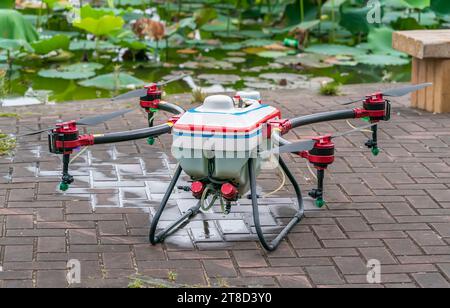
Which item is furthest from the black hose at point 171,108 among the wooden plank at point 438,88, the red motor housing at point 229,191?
the wooden plank at point 438,88

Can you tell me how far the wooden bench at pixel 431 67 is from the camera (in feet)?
22.2

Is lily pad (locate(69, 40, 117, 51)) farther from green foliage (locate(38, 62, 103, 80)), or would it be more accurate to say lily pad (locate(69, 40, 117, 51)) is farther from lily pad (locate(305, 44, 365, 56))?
lily pad (locate(305, 44, 365, 56))

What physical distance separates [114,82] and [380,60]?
267cm

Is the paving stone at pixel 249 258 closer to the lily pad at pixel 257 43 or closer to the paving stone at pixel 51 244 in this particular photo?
the paving stone at pixel 51 244

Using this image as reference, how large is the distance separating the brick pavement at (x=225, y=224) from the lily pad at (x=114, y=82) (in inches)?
79.6

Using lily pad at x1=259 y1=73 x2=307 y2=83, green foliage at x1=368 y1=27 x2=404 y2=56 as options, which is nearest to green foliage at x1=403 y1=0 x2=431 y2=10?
green foliage at x1=368 y1=27 x2=404 y2=56

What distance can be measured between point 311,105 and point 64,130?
3.36 meters

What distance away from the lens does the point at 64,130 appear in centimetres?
404

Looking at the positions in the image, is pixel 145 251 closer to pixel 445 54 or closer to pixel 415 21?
pixel 445 54

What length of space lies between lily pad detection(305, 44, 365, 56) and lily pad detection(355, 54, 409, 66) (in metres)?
0.32

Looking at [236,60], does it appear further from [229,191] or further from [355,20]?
[229,191]

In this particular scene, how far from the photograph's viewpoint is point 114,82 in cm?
803

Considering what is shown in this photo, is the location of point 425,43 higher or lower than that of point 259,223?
higher

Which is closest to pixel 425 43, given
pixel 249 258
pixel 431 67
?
pixel 431 67
